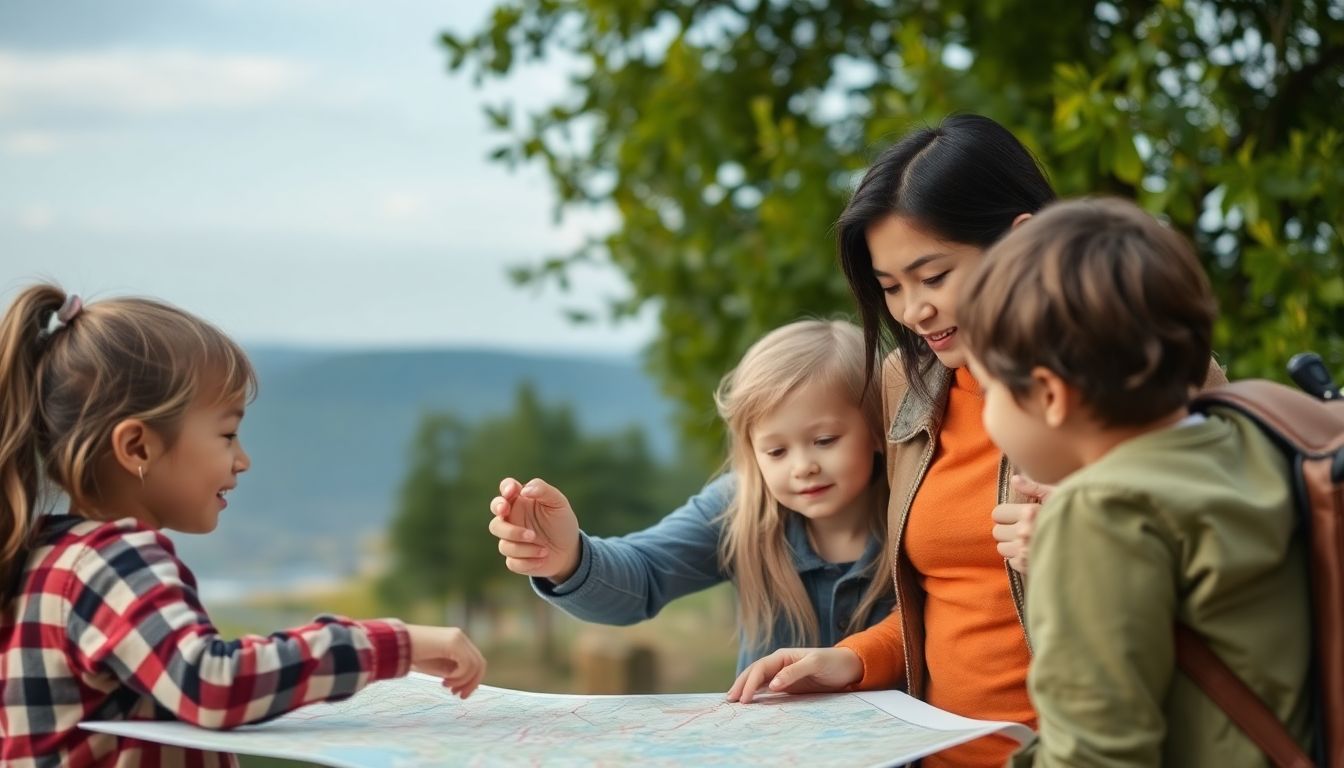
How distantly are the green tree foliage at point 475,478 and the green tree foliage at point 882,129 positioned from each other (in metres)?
0.93

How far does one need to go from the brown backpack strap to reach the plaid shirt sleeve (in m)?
0.89

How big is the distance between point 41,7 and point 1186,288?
379cm

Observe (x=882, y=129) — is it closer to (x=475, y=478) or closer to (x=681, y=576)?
(x=681, y=576)

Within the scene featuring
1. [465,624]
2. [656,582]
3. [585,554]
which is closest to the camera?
[585,554]

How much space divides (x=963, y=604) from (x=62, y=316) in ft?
4.18

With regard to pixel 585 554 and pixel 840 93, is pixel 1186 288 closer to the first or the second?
pixel 585 554

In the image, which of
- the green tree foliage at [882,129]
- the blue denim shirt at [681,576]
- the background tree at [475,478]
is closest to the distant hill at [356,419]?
the background tree at [475,478]

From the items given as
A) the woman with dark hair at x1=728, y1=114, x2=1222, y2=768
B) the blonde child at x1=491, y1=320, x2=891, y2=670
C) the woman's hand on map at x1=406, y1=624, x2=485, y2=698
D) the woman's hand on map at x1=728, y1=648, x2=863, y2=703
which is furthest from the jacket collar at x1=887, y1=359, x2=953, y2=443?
the woman's hand on map at x1=406, y1=624, x2=485, y2=698

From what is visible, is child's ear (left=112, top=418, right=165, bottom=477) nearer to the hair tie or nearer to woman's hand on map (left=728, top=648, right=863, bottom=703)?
the hair tie

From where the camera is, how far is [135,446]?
1.74m

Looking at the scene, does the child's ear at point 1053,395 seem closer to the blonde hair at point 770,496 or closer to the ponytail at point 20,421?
the blonde hair at point 770,496

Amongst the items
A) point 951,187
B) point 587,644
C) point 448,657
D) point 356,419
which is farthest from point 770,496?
point 356,419

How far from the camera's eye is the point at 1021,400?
1537 mm

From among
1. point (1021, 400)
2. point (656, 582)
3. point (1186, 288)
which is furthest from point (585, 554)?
point (1186, 288)
